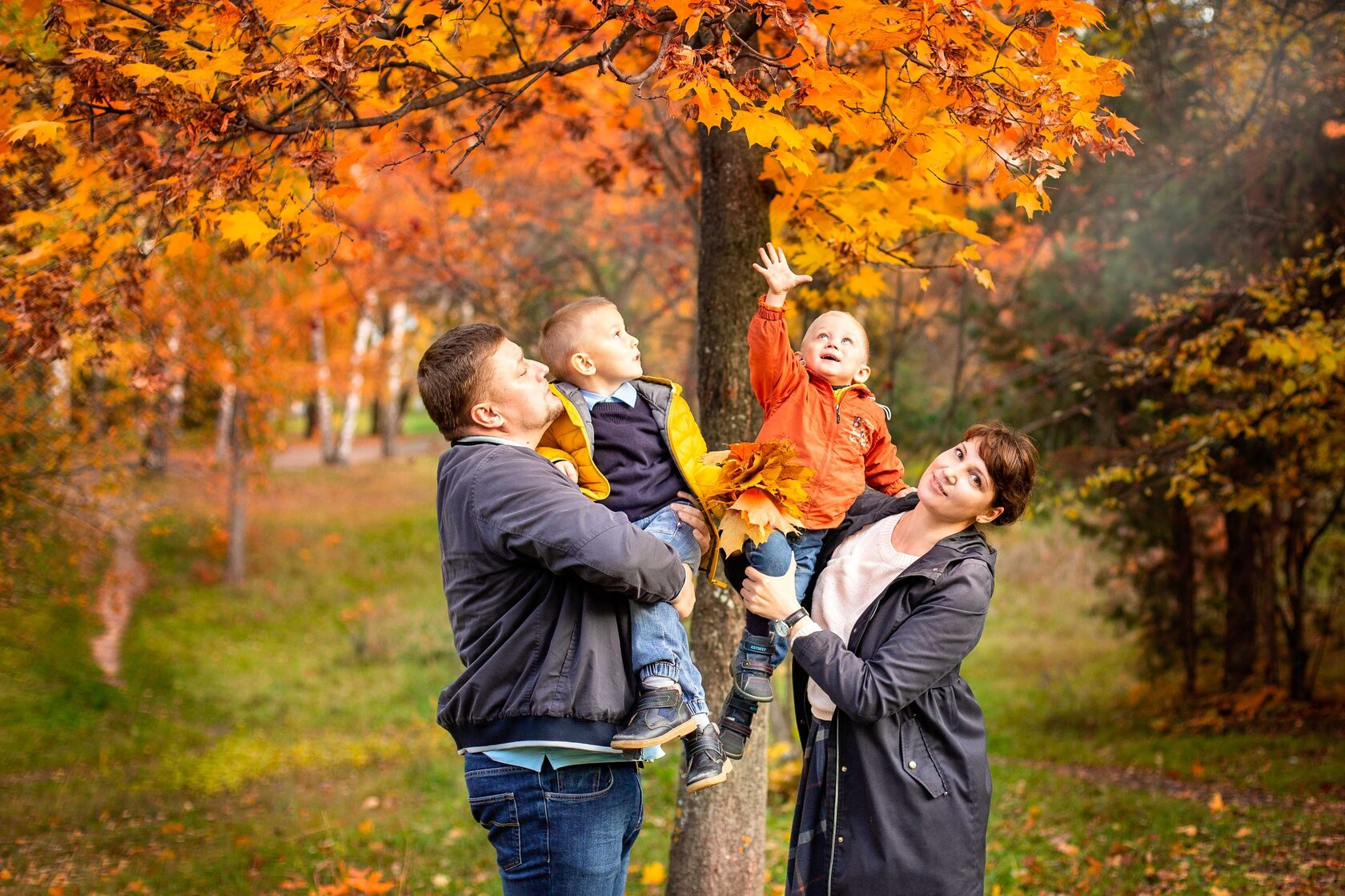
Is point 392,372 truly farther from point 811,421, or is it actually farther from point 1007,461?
point 1007,461

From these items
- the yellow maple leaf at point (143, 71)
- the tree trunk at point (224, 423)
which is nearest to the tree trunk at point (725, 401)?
the yellow maple leaf at point (143, 71)

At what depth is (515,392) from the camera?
2.55 metres

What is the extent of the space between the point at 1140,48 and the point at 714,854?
25.2ft

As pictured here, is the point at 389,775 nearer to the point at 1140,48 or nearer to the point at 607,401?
the point at 607,401

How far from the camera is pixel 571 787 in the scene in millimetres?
2463

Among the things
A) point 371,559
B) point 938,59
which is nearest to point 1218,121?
point 938,59

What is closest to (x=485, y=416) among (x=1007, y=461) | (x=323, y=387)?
(x=1007, y=461)

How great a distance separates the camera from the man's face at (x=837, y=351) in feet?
10.7

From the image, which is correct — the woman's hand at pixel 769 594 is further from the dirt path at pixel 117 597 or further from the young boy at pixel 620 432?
the dirt path at pixel 117 597

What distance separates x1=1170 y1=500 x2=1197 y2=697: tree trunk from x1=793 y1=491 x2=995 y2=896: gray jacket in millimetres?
9273

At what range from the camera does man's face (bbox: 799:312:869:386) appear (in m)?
3.27

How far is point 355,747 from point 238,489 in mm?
7392

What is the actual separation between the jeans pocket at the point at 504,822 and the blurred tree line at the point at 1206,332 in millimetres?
5068

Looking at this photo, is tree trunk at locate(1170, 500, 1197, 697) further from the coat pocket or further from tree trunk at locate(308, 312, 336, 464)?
tree trunk at locate(308, 312, 336, 464)
